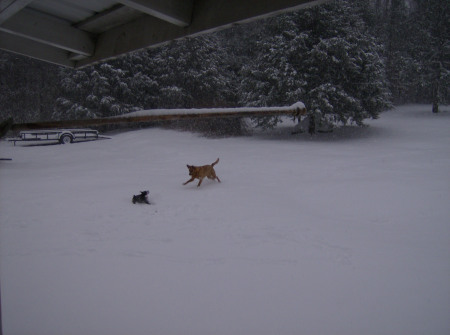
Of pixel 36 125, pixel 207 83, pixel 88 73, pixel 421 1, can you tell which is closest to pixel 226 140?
pixel 207 83

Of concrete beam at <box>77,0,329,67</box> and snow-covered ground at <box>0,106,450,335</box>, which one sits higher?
concrete beam at <box>77,0,329,67</box>

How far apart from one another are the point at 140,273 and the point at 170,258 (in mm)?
569

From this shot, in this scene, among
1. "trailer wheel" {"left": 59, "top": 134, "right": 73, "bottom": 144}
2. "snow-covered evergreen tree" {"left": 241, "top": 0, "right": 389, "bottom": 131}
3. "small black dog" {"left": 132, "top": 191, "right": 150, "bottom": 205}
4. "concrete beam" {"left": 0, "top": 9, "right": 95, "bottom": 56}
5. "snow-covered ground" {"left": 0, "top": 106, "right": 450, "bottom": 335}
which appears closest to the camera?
"concrete beam" {"left": 0, "top": 9, "right": 95, "bottom": 56}

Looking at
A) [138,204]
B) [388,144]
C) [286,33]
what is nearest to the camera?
[138,204]

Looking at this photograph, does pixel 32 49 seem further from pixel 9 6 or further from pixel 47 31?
pixel 9 6

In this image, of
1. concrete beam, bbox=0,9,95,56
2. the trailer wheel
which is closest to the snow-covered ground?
concrete beam, bbox=0,9,95,56

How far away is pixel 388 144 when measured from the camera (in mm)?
15570

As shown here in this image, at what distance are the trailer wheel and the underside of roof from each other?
18256 mm

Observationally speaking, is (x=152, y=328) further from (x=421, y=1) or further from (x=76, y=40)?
(x=421, y=1)

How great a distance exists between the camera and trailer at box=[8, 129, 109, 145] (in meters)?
18.9

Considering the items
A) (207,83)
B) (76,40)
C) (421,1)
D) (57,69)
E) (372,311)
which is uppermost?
(421,1)

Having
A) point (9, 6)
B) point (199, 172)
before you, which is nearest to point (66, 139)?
point (199, 172)

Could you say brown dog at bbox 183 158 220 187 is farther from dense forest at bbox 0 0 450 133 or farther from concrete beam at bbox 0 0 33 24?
concrete beam at bbox 0 0 33 24

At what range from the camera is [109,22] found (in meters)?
3.19
